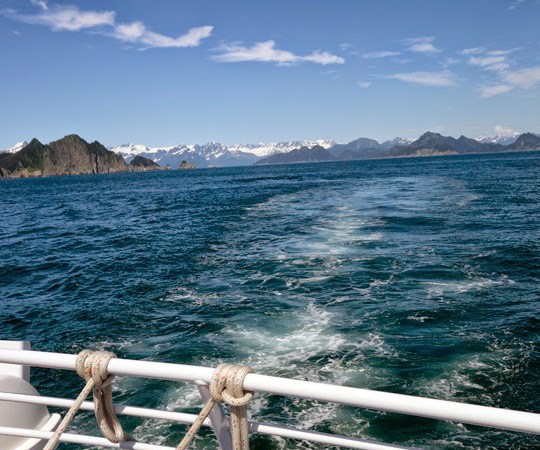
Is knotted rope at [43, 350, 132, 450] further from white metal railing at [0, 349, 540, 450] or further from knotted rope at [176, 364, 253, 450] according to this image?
knotted rope at [176, 364, 253, 450]

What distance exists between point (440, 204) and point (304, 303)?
3245 cm

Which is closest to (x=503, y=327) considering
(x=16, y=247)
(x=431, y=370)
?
(x=431, y=370)

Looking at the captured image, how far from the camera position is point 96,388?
3160mm

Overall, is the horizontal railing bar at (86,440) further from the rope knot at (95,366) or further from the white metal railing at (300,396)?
the rope knot at (95,366)

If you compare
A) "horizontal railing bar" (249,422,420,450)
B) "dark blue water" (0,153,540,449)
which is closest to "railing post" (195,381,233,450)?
"horizontal railing bar" (249,422,420,450)

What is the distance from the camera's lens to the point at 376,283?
19.6 meters

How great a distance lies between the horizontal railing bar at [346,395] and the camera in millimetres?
2340

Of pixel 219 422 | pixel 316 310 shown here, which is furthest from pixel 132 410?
pixel 316 310

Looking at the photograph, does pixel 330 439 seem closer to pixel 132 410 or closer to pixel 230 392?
pixel 230 392

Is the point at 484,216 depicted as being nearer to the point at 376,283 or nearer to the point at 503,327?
the point at 376,283

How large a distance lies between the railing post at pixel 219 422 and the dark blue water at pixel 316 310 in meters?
6.98

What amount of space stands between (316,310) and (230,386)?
569 inches

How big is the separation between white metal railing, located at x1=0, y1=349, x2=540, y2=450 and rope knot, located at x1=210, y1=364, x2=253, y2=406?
0.16 ft

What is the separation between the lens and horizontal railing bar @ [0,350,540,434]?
7.68 ft
